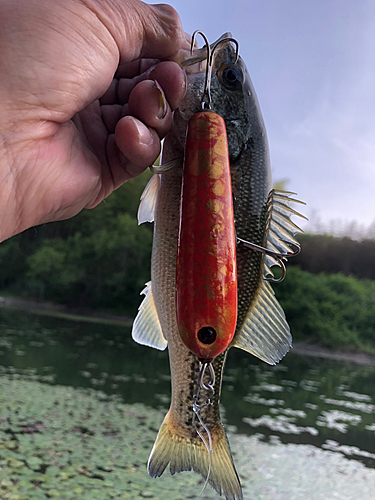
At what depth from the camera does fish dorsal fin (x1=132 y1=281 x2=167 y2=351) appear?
4.07ft

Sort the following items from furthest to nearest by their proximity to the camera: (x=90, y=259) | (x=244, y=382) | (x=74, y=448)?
(x=90, y=259)
(x=244, y=382)
(x=74, y=448)

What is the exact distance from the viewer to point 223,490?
1040 millimetres

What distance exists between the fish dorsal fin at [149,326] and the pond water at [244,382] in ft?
23.7

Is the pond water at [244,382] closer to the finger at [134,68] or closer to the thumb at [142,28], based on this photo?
the finger at [134,68]

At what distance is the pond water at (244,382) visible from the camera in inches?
334

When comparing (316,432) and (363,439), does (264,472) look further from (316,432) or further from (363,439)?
(363,439)

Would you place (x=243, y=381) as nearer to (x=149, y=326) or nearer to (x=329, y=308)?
(x=329, y=308)

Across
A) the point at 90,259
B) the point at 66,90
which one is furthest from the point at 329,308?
the point at 66,90

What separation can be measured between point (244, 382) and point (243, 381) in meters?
0.09

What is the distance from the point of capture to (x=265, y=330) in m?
1.13

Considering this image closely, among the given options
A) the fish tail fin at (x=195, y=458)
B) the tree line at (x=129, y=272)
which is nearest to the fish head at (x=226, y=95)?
the fish tail fin at (x=195, y=458)

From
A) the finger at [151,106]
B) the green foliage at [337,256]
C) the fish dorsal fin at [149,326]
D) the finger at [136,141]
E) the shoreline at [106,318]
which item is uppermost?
the green foliage at [337,256]

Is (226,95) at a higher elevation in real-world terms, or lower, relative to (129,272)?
lower

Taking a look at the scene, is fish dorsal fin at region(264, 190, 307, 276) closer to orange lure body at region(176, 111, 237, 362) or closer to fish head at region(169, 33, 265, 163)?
fish head at region(169, 33, 265, 163)
